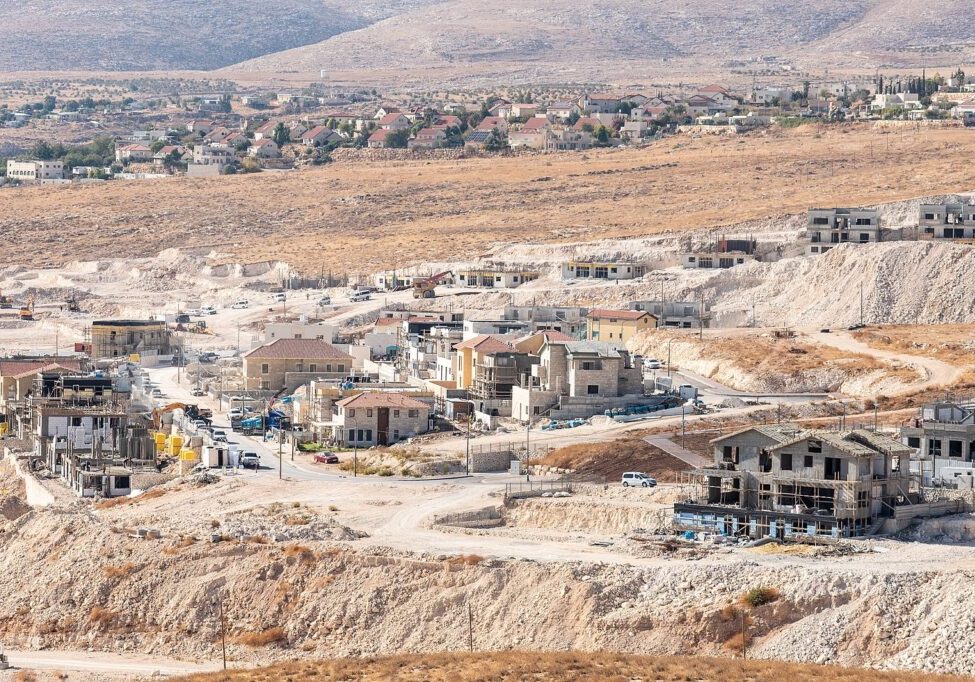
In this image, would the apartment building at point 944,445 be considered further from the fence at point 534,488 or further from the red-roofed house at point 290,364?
the red-roofed house at point 290,364

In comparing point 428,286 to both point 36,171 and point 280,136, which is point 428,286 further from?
point 280,136

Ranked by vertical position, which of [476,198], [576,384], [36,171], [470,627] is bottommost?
[36,171]

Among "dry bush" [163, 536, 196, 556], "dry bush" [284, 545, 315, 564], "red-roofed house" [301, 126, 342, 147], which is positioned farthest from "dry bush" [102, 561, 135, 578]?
"red-roofed house" [301, 126, 342, 147]

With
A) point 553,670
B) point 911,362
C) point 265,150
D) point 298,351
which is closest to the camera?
point 553,670

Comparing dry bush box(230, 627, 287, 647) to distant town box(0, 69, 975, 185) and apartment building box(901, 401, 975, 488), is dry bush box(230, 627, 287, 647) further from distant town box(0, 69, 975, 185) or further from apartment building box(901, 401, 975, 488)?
distant town box(0, 69, 975, 185)

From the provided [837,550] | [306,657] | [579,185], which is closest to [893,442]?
[837,550]

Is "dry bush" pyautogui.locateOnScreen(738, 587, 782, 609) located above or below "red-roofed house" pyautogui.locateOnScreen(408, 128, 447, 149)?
above

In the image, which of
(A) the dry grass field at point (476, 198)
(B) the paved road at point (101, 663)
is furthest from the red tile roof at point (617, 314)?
(B) the paved road at point (101, 663)

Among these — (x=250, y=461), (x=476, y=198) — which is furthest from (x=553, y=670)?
(x=476, y=198)
